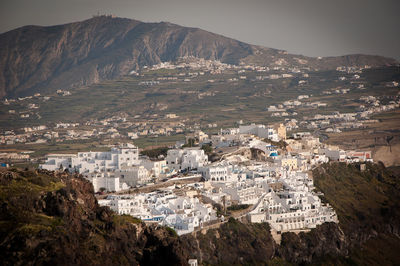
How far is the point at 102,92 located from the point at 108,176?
104m

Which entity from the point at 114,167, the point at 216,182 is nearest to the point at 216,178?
the point at 216,182

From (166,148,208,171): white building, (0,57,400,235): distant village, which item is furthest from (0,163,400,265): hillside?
(166,148,208,171): white building

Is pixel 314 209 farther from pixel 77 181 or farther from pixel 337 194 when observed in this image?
pixel 77 181

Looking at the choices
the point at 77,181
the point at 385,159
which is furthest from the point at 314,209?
the point at 385,159

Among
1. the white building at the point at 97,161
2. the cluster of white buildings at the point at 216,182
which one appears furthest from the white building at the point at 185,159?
the white building at the point at 97,161

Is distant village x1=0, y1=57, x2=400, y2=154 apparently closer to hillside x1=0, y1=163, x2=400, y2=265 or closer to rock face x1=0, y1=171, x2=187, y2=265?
hillside x1=0, y1=163, x2=400, y2=265

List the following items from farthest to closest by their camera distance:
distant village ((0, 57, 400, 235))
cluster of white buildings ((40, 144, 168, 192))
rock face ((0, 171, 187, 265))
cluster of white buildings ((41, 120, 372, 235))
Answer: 1. cluster of white buildings ((40, 144, 168, 192))
2. distant village ((0, 57, 400, 235))
3. cluster of white buildings ((41, 120, 372, 235))
4. rock face ((0, 171, 187, 265))

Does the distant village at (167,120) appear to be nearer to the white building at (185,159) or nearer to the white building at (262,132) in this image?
the white building at (262,132)

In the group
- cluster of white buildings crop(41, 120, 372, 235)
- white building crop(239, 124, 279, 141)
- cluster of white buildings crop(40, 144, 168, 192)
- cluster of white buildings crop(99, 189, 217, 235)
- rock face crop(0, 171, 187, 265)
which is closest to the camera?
rock face crop(0, 171, 187, 265)

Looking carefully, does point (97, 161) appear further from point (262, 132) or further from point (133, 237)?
point (262, 132)

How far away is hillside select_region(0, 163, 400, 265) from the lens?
38781mm

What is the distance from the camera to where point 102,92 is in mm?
164750

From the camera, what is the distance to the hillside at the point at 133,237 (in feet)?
127

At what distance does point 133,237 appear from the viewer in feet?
149
